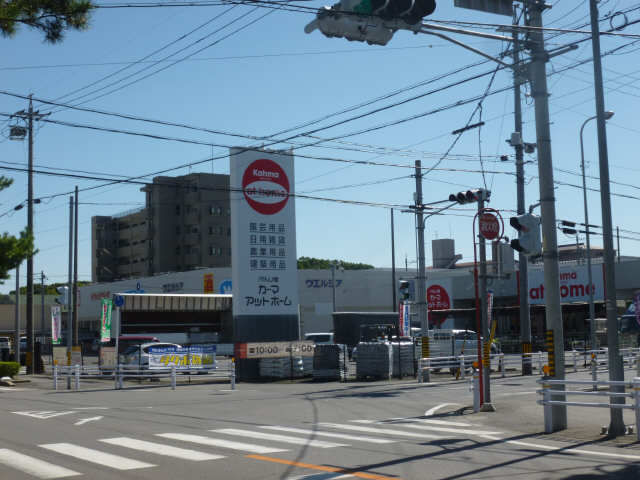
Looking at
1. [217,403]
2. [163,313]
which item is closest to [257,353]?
[217,403]

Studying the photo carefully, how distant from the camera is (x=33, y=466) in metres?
10.5

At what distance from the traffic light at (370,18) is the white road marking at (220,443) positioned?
6536 mm

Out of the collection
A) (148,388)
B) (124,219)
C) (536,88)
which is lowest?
(148,388)

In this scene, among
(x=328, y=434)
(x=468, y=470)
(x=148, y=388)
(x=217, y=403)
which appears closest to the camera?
(x=468, y=470)

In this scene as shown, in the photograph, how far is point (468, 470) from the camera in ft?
32.4

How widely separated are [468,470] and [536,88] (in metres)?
8.12

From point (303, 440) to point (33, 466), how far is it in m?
4.61

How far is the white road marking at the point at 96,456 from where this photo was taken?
10.4 metres

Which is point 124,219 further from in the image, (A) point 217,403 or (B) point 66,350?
(A) point 217,403

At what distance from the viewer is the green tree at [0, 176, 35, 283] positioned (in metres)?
13.9

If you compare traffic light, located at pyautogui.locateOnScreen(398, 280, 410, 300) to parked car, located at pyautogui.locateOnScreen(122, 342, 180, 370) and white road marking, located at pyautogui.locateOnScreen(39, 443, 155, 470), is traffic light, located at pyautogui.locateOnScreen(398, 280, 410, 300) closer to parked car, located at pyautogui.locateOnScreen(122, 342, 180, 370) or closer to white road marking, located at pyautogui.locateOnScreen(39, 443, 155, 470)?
parked car, located at pyautogui.locateOnScreen(122, 342, 180, 370)

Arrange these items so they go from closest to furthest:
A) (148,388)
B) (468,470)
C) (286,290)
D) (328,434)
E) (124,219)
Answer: (468,470), (328,434), (148,388), (286,290), (124,219)

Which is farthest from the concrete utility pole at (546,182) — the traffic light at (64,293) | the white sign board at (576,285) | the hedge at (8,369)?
the white sign board at (576,285)

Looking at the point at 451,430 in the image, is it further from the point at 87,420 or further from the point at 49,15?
the point at 49,15
